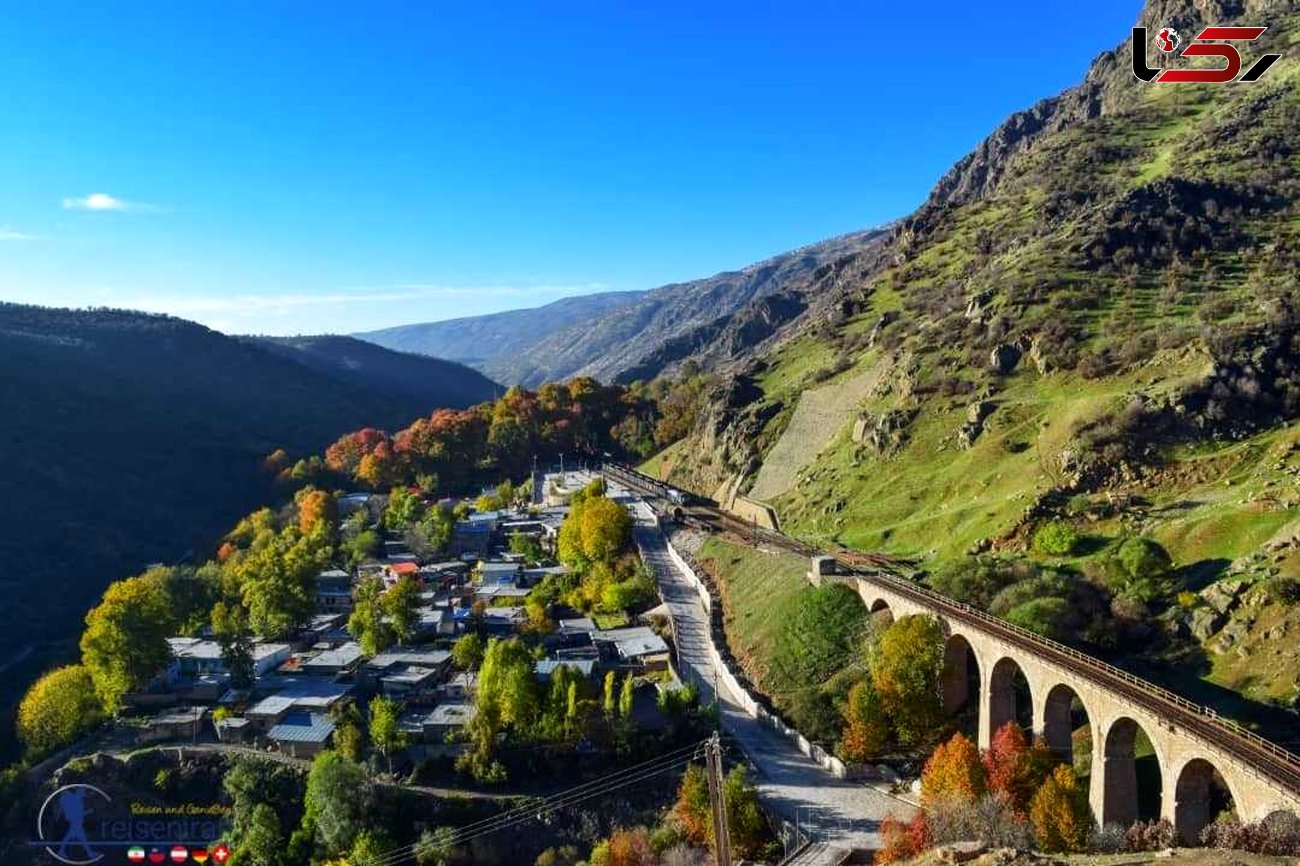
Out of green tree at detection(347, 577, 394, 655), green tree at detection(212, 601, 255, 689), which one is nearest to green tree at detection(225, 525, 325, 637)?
green tree at detection(212, 601, 255, 689)

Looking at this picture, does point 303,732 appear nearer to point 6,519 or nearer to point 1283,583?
point 1283,583

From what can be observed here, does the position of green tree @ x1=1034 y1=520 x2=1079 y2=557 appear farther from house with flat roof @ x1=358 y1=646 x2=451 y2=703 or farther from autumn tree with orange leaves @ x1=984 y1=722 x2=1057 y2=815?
house with flat roof @ x1=358 y1=646 x2=451 y2=703

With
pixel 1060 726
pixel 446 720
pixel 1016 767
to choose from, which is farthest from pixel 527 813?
pixel 1060 726

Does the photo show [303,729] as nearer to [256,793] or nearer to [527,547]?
[256,793]

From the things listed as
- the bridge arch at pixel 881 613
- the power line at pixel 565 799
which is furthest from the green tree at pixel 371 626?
the bridge arch at pixel 881 613

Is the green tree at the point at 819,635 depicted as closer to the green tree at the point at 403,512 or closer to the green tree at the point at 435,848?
the green tree at the point at 435,848

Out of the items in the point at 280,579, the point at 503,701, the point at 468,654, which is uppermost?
the point at 280,579
